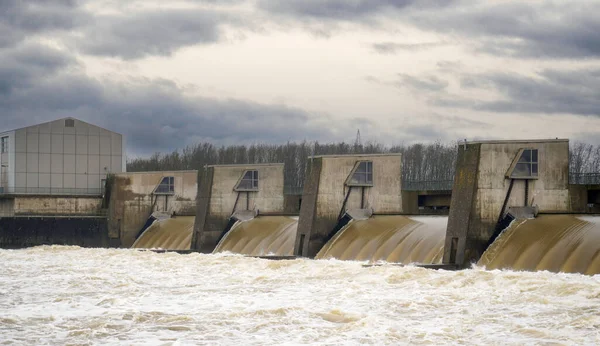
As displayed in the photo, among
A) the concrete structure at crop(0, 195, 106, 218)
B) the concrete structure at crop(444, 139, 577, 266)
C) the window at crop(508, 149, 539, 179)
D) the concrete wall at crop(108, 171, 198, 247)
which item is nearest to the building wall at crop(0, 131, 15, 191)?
the concrete structure at crop(0, 195, 106, 218)

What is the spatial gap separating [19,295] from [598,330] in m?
13.4

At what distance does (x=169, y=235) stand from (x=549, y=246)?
2111cm

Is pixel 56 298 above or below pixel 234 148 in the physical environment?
below

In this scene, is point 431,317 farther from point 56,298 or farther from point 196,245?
point 196,245

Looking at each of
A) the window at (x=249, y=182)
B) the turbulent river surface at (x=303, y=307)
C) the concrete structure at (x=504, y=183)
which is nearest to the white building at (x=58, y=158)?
the window at (x=249, y=182)

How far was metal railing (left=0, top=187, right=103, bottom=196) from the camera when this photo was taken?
43.3 metres

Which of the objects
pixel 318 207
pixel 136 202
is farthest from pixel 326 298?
pixel 136 202

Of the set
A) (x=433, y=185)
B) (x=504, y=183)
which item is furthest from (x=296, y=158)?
(x=504, y=183)

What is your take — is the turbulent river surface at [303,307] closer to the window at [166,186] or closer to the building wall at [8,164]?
the window at [166,186]

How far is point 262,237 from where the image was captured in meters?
32.4

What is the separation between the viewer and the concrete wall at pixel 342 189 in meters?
29.2

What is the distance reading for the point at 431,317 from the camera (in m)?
16.2

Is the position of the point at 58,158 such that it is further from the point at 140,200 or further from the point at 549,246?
the point at 549,246

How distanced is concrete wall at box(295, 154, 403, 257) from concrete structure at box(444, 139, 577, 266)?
5693mm
